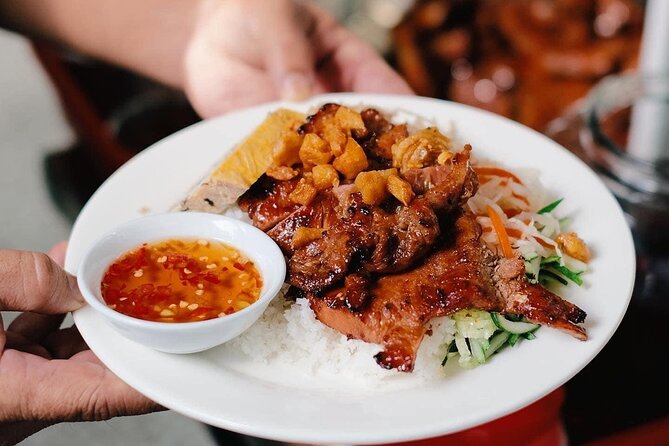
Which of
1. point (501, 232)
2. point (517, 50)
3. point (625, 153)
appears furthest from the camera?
point (517, 50)

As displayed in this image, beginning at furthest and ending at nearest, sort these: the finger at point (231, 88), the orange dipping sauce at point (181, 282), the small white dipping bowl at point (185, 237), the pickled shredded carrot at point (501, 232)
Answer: the finger at point (231, 88) → the pickled shredded carrot at point (501, 232) → the orange dipping sauce at point (181, 282) → the small white dipping bowl at point (185, 237)

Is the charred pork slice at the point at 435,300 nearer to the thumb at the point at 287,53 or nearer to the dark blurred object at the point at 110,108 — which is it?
the thumb at the point at 287,53

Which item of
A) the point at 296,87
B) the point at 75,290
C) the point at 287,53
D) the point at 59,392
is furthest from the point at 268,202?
the point at 287,53

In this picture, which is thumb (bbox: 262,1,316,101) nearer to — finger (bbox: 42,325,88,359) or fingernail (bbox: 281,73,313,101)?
fingernail (bbox: 281,73,313,101)

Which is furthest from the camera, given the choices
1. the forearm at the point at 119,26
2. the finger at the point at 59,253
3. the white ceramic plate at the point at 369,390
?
the forearm at the point at 119,26

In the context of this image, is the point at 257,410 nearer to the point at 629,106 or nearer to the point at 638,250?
the point at 638,250

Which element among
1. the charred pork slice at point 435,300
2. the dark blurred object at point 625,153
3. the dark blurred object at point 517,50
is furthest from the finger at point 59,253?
the dark blurred object at point 517,50

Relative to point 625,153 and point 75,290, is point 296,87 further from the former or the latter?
point 625,153
